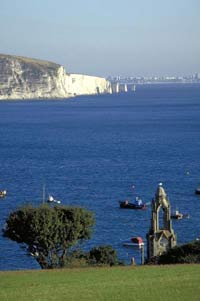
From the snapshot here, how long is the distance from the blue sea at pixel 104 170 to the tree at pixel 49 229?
16.2 feet

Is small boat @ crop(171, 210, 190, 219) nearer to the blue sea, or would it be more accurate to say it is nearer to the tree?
the blue sea

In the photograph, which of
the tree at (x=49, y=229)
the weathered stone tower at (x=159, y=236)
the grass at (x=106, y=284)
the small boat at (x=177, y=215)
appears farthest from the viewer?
the small boat at (x=177, y=215)

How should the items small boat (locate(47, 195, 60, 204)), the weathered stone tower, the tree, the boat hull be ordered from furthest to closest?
small boat (locate(47, 195, 60, 204))
the boat hull
the weathered stone tower
the tree

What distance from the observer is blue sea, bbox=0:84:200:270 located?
3750 centimetres

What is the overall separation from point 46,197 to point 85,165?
55.1 feet

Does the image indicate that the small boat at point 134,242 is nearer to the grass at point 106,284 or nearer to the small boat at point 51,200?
the small boat at point 51,200

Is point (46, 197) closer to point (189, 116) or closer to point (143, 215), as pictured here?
point (143, 215)

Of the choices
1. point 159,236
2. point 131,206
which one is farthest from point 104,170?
point 159,236

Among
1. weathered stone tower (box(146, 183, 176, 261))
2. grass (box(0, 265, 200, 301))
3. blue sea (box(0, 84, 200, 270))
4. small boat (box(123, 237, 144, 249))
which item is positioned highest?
grass (box(0, 265, 200, 301))

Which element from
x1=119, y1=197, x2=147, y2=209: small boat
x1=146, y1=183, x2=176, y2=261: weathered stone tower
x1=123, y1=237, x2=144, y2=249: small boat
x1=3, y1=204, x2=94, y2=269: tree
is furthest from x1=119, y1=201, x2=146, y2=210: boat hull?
x1=3, y1=204, x2=94, y2=269: tree

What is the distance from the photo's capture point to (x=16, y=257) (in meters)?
29.7

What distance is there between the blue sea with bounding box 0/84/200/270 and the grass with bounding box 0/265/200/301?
1281 centimetres

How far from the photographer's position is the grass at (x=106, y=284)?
12.5 meters

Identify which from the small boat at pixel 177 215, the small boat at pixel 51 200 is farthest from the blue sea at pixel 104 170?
the small boat at pixel 51 200
